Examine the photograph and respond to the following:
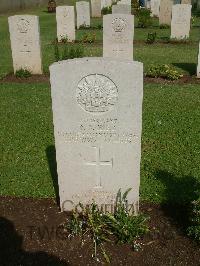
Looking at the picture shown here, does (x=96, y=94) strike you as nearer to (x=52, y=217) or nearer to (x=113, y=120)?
(x=113, y=120)

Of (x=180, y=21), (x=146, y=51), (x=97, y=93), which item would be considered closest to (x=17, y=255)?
(x=97, y=93)

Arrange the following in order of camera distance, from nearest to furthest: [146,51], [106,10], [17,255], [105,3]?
[17,255] → [146,51] → [106,10] → [105,3]

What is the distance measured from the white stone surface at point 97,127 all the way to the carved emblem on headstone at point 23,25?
7.12m

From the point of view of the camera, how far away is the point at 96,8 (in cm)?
2492

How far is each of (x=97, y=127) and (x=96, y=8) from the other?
74.6 ft

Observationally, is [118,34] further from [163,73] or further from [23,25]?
[23,25]

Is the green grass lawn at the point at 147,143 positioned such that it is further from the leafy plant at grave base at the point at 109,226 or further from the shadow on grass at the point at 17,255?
the shadow on grass at the point at 17,255

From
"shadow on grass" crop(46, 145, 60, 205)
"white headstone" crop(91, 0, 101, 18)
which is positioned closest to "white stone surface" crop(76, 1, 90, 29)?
"white headstone" crop(91, 0, 101, 18)

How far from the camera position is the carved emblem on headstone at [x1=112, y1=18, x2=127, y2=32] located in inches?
411

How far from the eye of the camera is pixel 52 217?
4375mm

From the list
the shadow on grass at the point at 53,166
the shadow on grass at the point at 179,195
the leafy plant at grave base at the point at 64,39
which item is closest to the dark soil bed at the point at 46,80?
the shadow on grass at the point at 53,166

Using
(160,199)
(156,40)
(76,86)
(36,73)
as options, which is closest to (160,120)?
(160,199)

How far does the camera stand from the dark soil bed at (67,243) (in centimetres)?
376

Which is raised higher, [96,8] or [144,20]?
[96,8]
